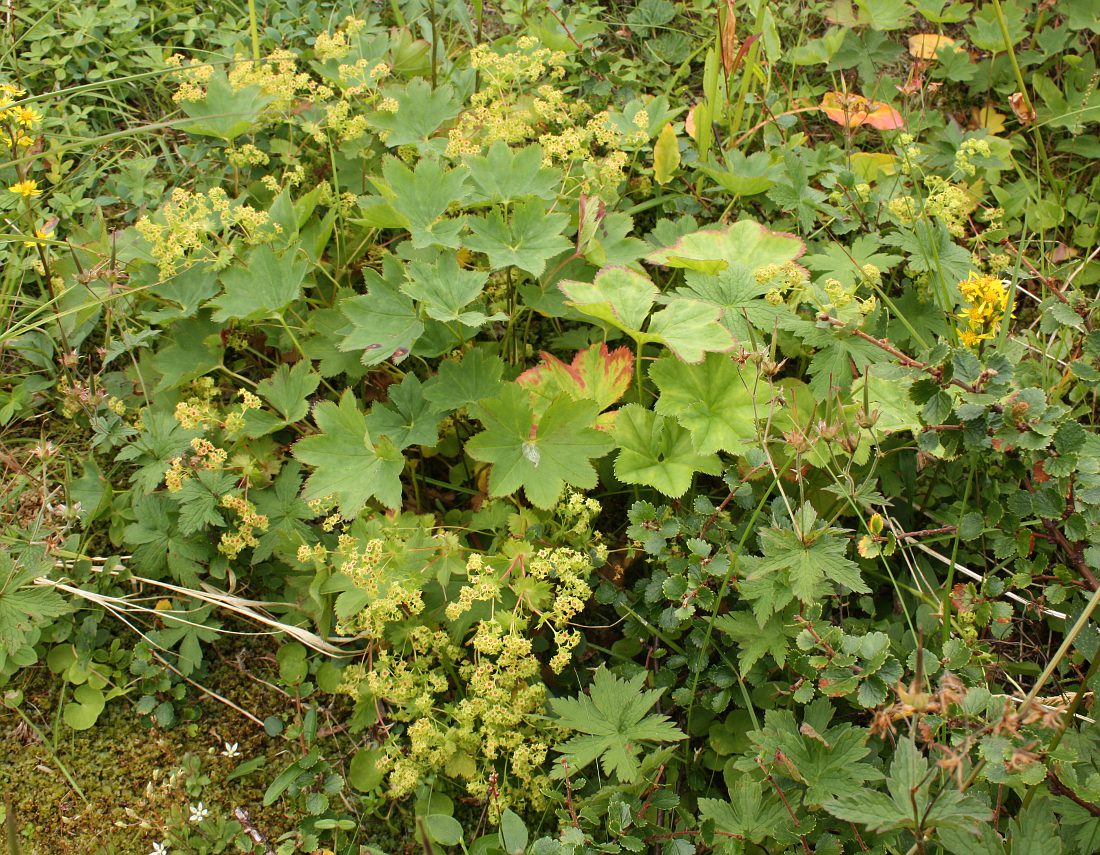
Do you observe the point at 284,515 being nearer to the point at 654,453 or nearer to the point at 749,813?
the point at 654,453

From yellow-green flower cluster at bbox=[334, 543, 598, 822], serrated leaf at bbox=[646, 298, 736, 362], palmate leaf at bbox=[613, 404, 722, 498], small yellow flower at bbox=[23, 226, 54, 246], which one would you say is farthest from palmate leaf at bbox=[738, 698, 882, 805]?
small yellow flower at bbox=[23, 226, 54, 246]

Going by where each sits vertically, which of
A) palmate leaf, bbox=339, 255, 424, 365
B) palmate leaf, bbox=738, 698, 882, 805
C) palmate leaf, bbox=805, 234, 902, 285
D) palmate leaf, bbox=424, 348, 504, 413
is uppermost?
palmate leaf, bbox=339, 255, 424, 365

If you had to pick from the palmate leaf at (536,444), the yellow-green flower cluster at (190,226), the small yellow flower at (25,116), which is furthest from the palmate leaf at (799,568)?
the small yellow flower at (25,116)

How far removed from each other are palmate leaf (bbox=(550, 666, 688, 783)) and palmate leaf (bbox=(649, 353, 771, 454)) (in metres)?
0.62

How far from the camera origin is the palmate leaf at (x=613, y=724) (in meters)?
1.93

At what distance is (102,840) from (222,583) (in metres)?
0.65

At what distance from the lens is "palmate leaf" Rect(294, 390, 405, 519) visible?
2150 millimetres

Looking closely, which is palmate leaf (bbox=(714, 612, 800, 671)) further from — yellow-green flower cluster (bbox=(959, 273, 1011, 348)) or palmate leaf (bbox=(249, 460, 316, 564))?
palmate leaf (bbox=(249, 460, 316, 564))

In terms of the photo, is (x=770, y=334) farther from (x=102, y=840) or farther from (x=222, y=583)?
(x=102, y=840)

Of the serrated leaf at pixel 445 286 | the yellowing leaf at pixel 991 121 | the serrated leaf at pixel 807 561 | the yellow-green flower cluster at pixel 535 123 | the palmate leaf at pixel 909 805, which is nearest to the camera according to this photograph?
the palmate leaf at pixel 909 805

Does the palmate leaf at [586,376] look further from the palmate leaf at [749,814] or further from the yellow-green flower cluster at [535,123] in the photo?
the palmate leaf at [749,814]

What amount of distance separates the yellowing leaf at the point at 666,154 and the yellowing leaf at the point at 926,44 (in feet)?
3.84

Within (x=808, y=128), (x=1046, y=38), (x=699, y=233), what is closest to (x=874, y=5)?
(x=808, y=128)

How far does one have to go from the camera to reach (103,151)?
121 inches
